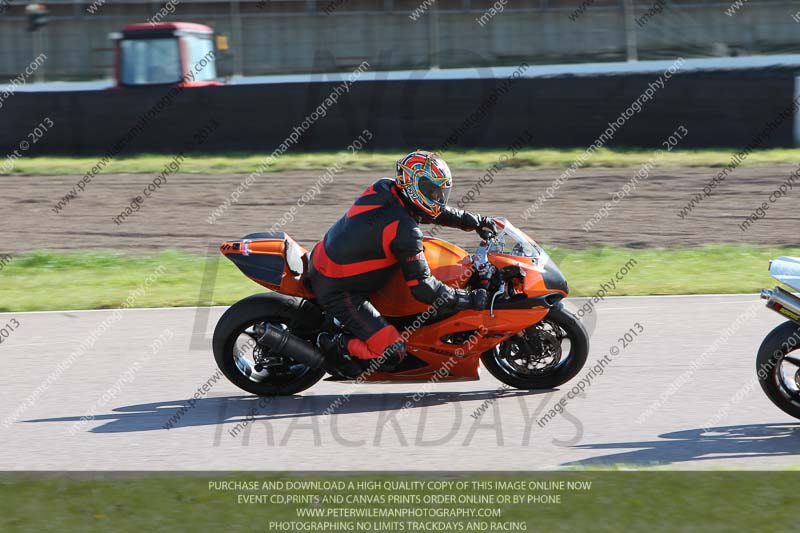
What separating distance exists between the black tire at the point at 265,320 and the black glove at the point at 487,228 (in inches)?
51.3

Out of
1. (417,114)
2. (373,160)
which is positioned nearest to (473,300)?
(373,160)

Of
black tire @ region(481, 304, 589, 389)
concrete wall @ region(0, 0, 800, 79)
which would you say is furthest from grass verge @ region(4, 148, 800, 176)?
black tire @ region(481, 304, 589, 389)

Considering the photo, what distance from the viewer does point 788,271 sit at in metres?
6.73

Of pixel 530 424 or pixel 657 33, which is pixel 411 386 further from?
pixel 657 33

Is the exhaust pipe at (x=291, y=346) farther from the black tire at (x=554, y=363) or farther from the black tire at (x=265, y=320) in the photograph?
the black tire at (x=554, y=363)

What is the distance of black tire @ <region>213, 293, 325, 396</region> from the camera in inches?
304

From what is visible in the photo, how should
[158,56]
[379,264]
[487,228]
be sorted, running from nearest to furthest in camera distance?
[379,264], [487,228], [158,56]

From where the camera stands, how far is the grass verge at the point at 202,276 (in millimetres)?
11680

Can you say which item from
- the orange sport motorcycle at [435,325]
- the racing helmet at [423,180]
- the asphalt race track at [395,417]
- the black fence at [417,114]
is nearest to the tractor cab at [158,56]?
the black fence at [417,114]

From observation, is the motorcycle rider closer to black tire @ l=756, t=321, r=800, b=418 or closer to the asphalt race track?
the asphalt race track
